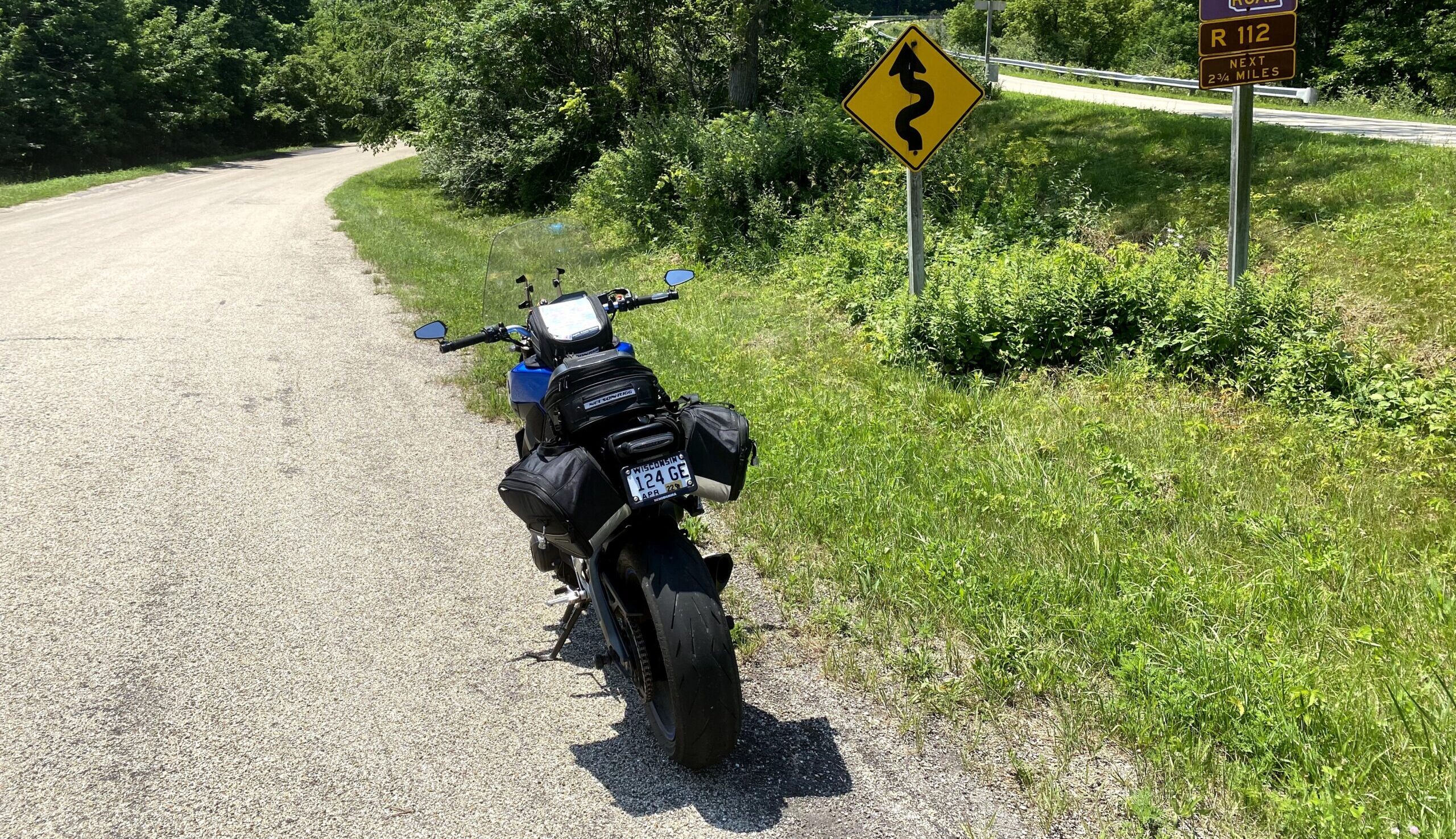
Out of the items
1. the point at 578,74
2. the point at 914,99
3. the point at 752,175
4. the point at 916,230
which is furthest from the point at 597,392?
the point at 578,74

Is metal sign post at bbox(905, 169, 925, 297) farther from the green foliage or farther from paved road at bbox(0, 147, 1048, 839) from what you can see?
the green foliage

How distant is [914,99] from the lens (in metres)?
6.93

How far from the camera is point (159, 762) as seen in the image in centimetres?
338

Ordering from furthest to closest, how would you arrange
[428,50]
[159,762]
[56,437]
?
[428,50], [56,437], [159,762]

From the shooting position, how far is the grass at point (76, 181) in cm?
2503

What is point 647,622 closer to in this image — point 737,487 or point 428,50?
point 737,487

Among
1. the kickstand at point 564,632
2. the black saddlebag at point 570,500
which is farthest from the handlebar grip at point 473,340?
the kickstand at point 564,632

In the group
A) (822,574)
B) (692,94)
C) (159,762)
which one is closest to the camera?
(159,762)

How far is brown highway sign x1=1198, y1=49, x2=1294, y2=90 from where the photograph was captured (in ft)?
21.2

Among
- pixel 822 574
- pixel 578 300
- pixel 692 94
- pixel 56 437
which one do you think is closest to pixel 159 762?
pixel 578 300

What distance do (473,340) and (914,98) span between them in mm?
4355

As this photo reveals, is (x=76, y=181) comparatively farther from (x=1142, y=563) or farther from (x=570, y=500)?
(x=1142, y=563)

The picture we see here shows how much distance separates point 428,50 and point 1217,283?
2384 cm

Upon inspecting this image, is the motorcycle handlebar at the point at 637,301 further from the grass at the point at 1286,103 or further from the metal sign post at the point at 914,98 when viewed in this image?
the grass at the point at 1286,103
